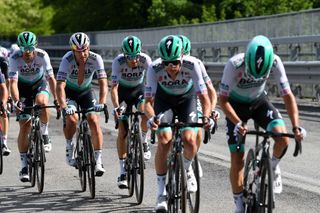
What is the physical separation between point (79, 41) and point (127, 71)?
846 mm

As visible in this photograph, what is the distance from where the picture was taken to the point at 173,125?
815 centimetres

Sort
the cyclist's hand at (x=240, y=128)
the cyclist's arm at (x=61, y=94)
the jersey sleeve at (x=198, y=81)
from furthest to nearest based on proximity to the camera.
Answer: the cyclist's arm at (x=61, y=94) < the jersey sleeve at (x=198, y=81) < the cyclist's hand at (x=240, y=128)

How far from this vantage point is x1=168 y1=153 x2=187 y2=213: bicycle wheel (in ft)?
25.6

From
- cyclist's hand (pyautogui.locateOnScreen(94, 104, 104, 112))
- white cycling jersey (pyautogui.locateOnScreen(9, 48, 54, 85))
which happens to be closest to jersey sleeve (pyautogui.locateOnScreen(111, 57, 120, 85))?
cyclist's hand (pyautogui.locateOnScreen(94, 104, 104, 112))

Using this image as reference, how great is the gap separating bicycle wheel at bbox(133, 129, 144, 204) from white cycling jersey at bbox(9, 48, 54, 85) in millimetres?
2317

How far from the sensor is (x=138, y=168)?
963cm

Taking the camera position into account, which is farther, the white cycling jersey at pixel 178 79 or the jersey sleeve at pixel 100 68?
the jersey sleeve at pixel 100 68

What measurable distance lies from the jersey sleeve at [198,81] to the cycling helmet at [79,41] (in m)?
2.06

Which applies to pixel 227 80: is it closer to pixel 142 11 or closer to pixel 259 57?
pixel 259 57

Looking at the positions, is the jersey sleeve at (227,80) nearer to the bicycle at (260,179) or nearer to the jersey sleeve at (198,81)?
the bicycle at (260,179)

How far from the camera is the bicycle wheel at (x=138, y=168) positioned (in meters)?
9.42

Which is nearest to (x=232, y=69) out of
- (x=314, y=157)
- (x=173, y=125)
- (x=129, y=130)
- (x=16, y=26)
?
(x=173, y=125)

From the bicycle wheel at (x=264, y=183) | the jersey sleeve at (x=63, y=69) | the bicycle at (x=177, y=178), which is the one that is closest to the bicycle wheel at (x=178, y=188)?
the bicycle at (x=177, y=178)

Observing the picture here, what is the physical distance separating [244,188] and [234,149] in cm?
40
